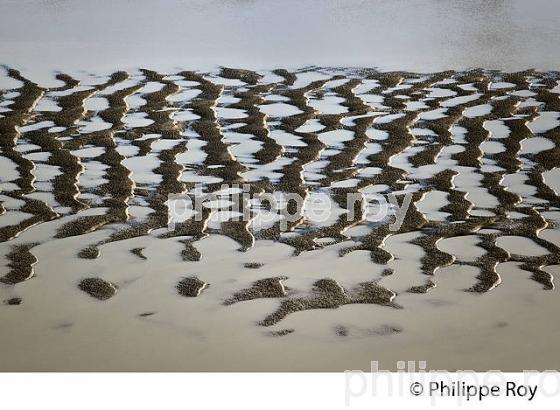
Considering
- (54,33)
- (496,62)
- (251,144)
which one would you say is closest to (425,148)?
(251,144)

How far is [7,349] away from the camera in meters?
2.37

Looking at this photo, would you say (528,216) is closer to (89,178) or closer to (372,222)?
(372,222)

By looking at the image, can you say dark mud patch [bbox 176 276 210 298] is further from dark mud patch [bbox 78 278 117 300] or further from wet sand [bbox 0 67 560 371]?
dark mud patch [bbox 78 278 117 300]

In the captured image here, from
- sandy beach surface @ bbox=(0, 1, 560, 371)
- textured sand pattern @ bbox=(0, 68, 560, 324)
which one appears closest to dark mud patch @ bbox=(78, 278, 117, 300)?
sandy beach surface @ bbox=(0, 1, 560, 371)

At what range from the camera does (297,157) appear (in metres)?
3.77

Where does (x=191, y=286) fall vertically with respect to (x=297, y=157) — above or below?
below

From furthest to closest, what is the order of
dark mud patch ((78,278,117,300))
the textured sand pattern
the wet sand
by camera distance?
the textured sand pattern < dark mud patch ((78,278,117,300)) < the wet sand

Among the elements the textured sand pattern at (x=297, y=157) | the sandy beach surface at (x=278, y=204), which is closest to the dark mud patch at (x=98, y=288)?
the sandy beach surface at (x=278, y=204)

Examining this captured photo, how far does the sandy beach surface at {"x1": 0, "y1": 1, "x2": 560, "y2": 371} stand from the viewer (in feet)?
8.01

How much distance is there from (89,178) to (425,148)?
1.26 metres

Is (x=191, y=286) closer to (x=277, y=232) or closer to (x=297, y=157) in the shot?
(x=277, y=232)

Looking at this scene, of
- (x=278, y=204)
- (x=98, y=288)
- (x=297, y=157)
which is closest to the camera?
(x=98, y=288)

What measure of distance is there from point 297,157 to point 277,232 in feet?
2.46

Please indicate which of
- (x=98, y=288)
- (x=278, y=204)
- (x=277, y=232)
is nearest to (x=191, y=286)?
(x=98, y=288)
